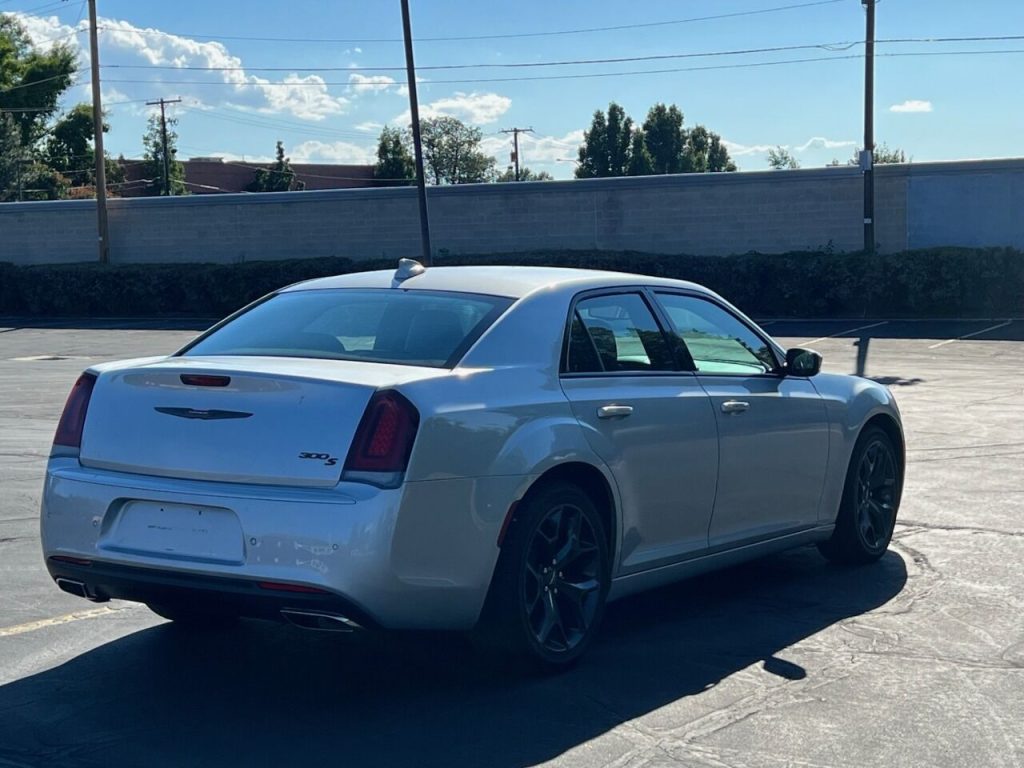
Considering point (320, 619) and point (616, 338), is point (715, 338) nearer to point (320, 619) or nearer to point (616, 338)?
point (616, 338)

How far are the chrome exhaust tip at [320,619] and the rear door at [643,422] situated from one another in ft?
4.37

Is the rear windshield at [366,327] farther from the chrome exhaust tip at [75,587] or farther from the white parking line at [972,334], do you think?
the white parking line at [972,334]

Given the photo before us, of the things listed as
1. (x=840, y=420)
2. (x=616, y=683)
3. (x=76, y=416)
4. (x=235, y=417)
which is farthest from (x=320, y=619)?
(x=840, y=420)

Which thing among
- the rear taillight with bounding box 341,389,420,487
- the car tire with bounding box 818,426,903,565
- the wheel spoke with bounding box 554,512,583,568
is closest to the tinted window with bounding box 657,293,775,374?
the car tire with bounding box 818,426,903,565

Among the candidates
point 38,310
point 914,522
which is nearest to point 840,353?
point 914,522

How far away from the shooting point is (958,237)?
3198 centimetres

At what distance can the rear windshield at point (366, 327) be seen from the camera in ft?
17.8

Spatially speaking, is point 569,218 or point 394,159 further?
point 394,159

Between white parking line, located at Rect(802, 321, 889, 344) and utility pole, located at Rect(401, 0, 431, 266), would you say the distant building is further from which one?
white parking line, located at Rect(802, 321, 889, 344)

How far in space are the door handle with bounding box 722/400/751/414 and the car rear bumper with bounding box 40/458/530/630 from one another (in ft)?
5.16

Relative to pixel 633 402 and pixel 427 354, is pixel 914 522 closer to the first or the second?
pixel 633 402

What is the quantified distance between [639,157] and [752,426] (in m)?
80.6

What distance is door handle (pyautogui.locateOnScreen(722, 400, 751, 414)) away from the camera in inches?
252

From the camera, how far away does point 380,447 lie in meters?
4.77
